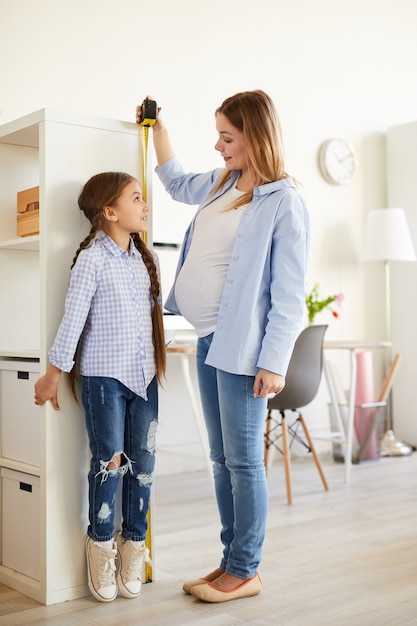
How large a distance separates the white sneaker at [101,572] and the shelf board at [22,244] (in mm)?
816

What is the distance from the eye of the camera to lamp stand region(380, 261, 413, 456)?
4.76 meters

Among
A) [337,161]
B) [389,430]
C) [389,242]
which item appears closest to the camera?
[389,242]

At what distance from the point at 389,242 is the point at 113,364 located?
9.82 ft

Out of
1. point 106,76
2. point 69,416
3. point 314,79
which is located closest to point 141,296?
point 69,416

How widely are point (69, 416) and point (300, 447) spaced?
2.65 metres

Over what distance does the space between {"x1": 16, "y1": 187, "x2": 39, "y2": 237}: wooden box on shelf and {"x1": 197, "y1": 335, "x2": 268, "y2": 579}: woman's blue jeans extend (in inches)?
23.6

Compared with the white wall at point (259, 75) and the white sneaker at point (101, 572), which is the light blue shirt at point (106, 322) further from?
the white wall at point (259, 75)

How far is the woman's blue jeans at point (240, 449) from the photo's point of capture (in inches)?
81.9

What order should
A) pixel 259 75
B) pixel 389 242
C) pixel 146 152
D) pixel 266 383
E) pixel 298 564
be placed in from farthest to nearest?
1. pixel 389 242
2. pixel 259 75
3. pixel 298 564
4. pixel 146 152
5. pixel 266 383

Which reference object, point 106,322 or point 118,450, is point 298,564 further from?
point 106,322

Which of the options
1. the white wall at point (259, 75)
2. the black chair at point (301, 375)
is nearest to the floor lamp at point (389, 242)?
the white wall at point (259, 75)

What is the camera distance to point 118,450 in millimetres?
2139

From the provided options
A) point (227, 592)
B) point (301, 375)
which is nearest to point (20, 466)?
point (227, 592)

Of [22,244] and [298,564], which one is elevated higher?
[22,244]
